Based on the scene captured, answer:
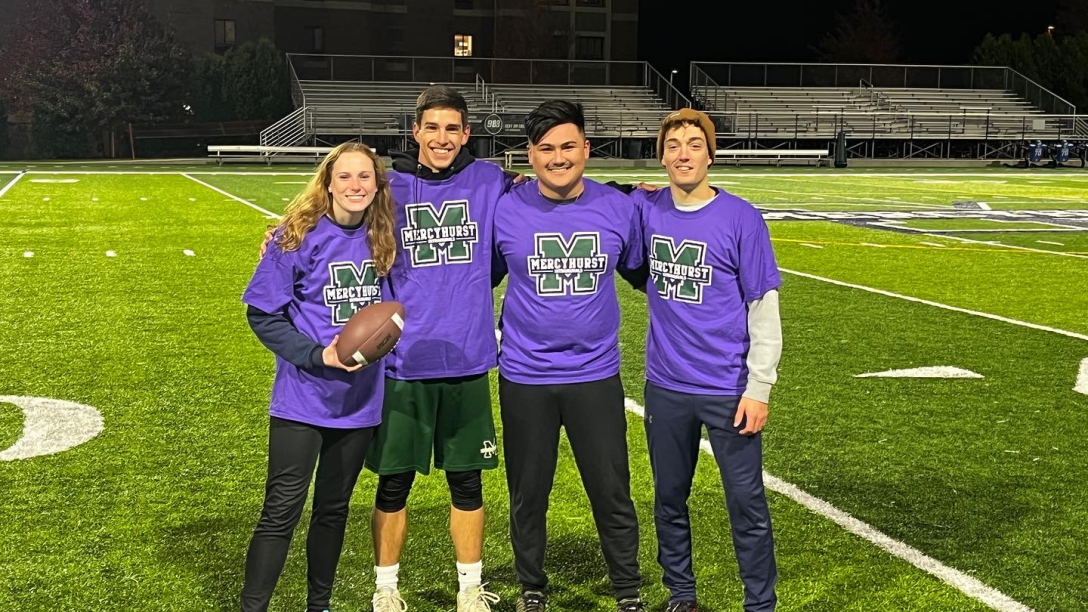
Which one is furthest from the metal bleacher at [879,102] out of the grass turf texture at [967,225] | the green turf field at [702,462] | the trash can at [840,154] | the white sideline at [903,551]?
the white sideline at [903,551]

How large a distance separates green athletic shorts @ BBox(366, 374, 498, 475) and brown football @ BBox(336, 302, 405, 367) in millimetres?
392

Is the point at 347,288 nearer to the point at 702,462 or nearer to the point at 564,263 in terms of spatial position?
the point at 564,263

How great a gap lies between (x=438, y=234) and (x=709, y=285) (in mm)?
821

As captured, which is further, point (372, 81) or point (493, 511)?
point (372, 81)

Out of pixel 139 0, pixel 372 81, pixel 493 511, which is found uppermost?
pixel 139 0

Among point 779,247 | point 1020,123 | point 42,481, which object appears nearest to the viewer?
point 42,481

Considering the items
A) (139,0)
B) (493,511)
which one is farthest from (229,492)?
(139,0)

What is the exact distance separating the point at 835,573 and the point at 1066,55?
2036 inches

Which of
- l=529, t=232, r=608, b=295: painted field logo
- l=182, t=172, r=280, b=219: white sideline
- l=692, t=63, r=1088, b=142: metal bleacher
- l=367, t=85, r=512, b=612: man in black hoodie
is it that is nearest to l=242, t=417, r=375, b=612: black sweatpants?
l=367, t=85, r=512, b=612: man in black hoodie

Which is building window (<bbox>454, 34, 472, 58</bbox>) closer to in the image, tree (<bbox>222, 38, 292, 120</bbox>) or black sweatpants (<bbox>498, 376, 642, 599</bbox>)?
tree (<bbox>222, 38, 292, 120</bbox>)

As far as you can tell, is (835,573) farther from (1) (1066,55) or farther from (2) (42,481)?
(1) (1066,55)

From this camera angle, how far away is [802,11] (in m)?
65.4

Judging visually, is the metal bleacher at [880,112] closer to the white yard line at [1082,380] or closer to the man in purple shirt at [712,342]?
the white yard line at [1082,380]

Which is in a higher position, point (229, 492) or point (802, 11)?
point (802, 11)
